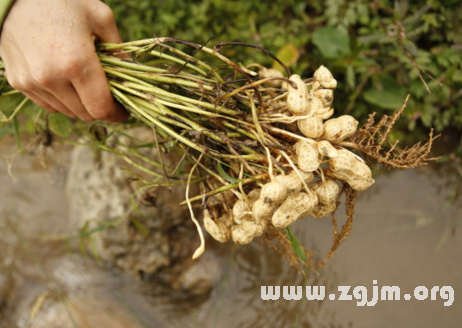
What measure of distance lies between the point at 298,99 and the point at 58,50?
55 centimetres

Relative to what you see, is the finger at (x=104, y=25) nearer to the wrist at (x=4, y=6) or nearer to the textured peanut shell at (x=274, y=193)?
the wrist at (x=4, y=6)

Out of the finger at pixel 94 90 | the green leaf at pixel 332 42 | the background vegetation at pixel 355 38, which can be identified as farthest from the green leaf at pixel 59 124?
the green leaf at pixel 332 42

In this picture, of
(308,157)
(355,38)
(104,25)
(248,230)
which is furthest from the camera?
(355,38)

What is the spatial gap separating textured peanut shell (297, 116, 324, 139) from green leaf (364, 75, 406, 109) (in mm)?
765

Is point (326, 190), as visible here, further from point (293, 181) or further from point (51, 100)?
→ point (51, 100)

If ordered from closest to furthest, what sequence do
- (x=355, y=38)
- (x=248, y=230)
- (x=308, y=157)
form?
(x=308, y=157)
(x=248, y=230)
(x=355, y=38)

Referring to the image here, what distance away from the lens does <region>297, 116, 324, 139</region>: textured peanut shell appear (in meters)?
0.81

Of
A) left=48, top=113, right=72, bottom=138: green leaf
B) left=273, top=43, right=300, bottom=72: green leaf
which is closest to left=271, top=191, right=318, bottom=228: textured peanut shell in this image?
left=48, top=113, right=72, bottom=138: green leaf

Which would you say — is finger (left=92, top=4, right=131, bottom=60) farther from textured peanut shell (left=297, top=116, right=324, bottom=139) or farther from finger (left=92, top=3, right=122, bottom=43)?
textured peanut shell (left=297, top=116, right=324, bottom=139)

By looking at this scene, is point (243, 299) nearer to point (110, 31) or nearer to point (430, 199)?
point (430, 199)

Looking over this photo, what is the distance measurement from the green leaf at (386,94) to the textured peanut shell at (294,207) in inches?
32.2

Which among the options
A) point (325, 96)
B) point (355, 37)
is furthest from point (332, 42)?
point (325, 96)

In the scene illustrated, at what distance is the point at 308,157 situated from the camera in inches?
31.1

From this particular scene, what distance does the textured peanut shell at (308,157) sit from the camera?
79cm
